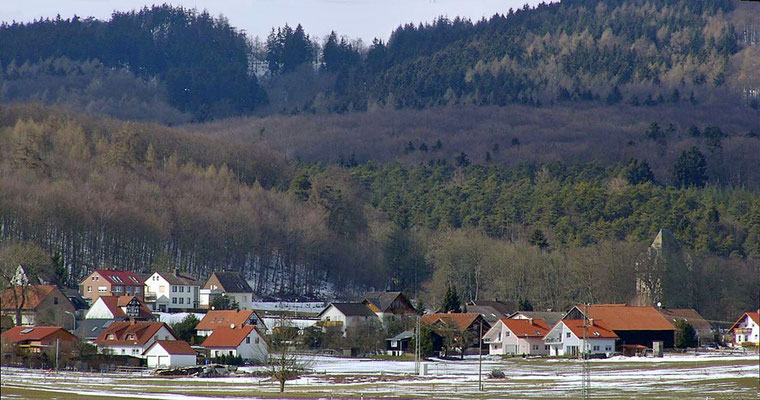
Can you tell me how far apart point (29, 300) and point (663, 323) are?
48673 millimetres

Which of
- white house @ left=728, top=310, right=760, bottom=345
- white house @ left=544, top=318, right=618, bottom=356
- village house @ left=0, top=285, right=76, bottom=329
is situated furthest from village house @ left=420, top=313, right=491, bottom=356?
village house @ left=0, top=285, right=76, bottom=329

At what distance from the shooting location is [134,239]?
12225 cm

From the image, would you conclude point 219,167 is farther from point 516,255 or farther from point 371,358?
point 371,358

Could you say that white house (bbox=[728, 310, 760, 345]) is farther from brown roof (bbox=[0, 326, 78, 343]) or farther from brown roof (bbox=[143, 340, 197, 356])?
brown roof (bbox=[0, 326, 78, 343])

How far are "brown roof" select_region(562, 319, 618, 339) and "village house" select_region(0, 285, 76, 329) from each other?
124ft

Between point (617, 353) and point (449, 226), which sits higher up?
point (449, 226)

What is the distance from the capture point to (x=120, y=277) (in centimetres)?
10762

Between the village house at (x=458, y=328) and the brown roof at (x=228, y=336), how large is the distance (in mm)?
15132

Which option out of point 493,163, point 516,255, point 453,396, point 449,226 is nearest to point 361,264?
point 449,226

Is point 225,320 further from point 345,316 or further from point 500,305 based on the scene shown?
point 500,305

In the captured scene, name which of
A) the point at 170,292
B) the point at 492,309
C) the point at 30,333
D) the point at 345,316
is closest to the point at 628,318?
the point at 492,309

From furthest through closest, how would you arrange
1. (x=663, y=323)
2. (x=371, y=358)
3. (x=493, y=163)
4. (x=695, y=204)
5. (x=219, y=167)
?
(x=493, y=163) → (x=219, y=167) → (x=695, y=204) → (x=663, y=323) → (x=371, y=358)

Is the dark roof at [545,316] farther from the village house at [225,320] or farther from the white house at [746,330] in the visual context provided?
the village house at [225,320]

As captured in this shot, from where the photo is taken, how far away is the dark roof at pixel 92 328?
8723 cm
